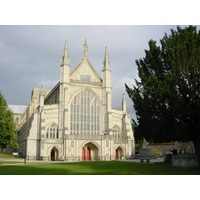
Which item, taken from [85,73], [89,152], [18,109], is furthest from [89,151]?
[18,109]

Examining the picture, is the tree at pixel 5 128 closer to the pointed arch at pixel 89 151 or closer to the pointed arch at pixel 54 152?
the pointed arch at pixel 54 152

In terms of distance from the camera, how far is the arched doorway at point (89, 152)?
1816 inches

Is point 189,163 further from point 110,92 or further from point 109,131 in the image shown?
point 110,92

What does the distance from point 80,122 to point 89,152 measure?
20.6 ft

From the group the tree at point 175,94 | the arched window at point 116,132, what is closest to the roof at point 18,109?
the arched window at point 116,132

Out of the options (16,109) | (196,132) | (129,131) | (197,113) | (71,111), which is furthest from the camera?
(16,109)

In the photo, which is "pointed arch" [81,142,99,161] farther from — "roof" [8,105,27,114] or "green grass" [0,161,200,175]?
"roof" [8,105,27,114]

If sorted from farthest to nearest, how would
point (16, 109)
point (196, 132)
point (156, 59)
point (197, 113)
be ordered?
1. point (16, 109)
2. point (156, 59)
3. point (196, 132)
4. point (197, 113)

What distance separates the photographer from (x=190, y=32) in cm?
2052

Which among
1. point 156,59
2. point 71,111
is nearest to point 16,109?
point 71,111

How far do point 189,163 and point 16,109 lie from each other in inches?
3723

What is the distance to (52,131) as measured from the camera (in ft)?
149

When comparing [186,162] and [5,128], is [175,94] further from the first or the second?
[5,128]

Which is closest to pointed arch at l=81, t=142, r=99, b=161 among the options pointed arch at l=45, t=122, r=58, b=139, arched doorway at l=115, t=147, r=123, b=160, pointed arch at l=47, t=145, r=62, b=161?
pointed arch at l=47, t=145, r=62, b=161
